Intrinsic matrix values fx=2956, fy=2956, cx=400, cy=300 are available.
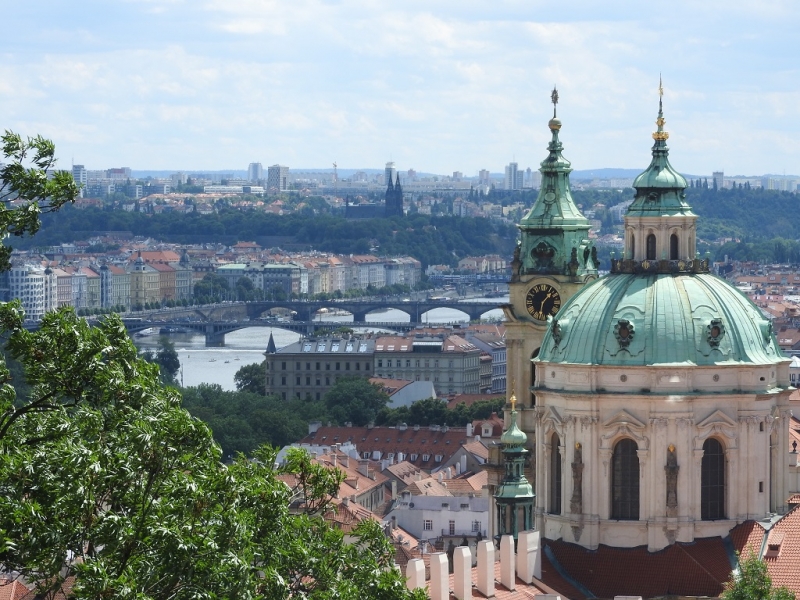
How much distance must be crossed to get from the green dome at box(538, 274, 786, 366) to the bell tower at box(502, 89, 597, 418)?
6.28m

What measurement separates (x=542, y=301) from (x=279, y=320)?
13714 cm

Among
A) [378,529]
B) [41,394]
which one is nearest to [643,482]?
[378,529]

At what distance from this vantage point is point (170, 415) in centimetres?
2323

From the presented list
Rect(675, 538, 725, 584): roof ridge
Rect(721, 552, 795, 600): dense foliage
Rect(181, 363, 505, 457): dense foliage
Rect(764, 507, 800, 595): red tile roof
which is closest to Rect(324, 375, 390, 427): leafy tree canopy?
Rect(181, 363, 505, 457): dense foliage

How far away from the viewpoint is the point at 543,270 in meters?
48.5

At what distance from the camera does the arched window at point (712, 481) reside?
40281 mm

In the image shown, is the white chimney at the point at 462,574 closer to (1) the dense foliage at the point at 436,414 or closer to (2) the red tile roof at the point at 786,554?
(2) the red tile roof at the point at 786,554

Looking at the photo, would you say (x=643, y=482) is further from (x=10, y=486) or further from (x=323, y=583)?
(x=10, y=486)

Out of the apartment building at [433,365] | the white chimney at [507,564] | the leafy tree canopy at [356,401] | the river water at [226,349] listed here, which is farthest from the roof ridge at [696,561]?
the river water at [226,349]

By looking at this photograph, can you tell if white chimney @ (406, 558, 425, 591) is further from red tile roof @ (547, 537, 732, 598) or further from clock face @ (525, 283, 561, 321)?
clock face @ (525, 283, 561, 321)

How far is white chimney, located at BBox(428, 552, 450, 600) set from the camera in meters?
33.1

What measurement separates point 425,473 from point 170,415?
54819 millimetres

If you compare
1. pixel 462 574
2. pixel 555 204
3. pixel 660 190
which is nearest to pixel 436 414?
pixel 555 204

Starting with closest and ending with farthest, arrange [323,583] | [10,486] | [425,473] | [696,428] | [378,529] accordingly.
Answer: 1. [10,486]
2. [323,583]
3. [378,529]
4. [696,428]
5. [425,473]
